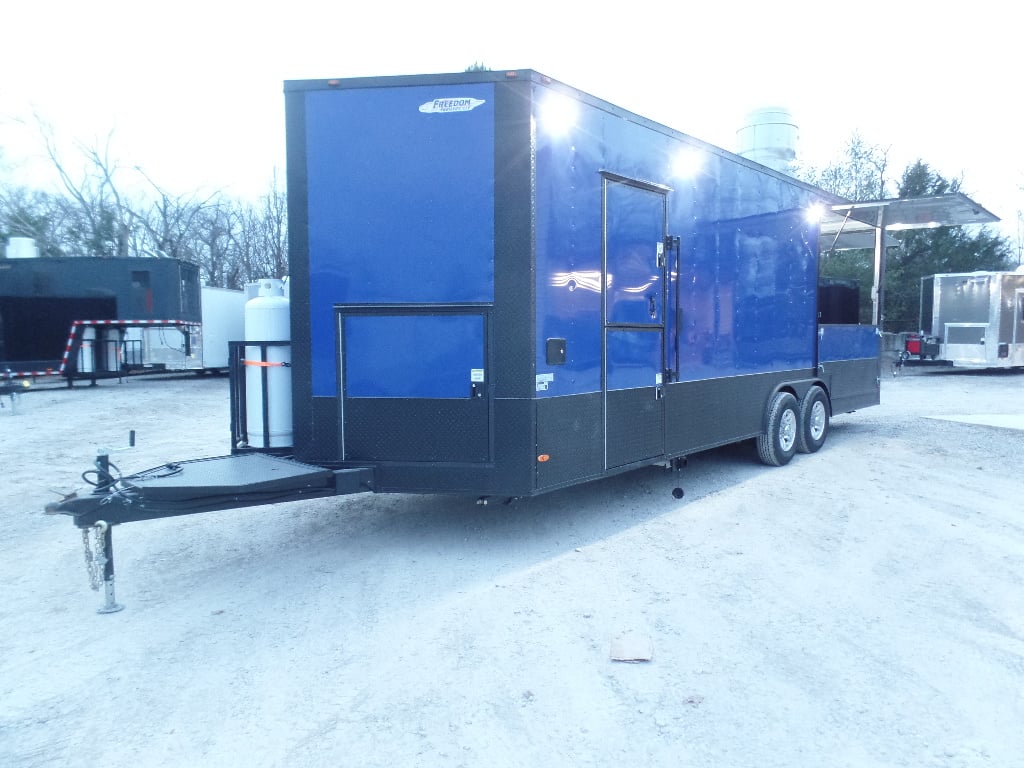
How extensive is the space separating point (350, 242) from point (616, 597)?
2.93 metres

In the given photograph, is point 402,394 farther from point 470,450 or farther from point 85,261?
point 85,261

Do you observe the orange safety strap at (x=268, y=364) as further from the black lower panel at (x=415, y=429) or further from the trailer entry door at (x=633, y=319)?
the trailer entry door at (x=633, y=319)

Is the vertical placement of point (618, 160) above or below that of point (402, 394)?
above

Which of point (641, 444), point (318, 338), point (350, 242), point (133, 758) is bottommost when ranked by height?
point (133, 758)

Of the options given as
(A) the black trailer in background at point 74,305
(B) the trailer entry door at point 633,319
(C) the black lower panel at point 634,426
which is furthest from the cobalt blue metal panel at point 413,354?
(A) the black trailer in background at point 74,305

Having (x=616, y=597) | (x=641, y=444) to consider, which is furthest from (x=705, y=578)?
(x=641, y=444)

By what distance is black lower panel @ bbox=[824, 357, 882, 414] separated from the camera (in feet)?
32.1

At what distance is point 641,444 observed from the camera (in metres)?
6.27

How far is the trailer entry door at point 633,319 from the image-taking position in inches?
231

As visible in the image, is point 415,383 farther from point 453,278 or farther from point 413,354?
point 453,278

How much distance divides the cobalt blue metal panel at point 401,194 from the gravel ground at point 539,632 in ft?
6.32

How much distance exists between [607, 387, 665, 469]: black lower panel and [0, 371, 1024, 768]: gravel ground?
0.58m

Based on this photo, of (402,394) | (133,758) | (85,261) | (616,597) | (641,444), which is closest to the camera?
(133,758)

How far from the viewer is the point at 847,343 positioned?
33.0 feet
